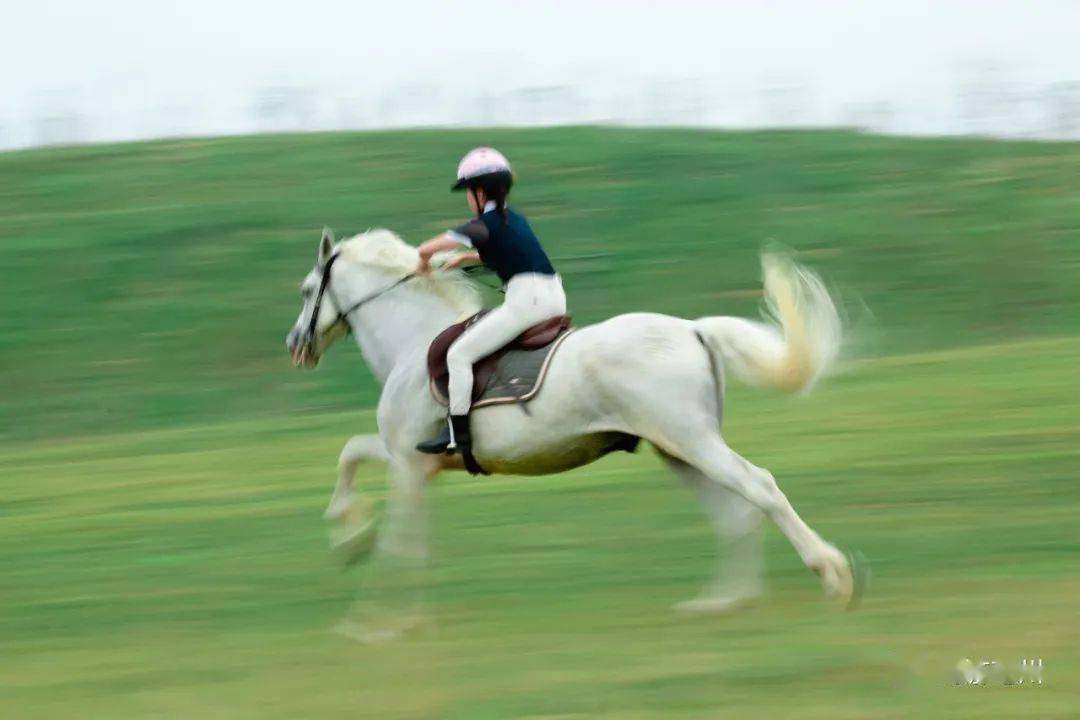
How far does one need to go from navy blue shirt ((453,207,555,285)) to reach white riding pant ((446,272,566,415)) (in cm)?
6

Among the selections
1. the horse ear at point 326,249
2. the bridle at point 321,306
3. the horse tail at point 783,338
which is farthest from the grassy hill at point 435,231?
the horse tail at point 783,338

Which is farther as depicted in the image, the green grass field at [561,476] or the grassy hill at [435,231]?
the grassy hill at [435,231]

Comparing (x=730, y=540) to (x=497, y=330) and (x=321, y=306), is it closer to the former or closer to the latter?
(x=497, y=330)

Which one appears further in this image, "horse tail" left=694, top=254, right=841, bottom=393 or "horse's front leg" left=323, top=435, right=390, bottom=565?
"horse's front leg" left=323, top=435, right=390, bottom=565

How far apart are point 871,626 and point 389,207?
17350mm

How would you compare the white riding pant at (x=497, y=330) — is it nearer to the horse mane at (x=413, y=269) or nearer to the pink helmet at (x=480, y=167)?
the pink helmet at (x=480, y=167)

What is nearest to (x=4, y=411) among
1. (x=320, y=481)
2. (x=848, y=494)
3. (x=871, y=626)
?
(x=320, y=481)

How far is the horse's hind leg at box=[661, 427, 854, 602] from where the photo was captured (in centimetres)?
782

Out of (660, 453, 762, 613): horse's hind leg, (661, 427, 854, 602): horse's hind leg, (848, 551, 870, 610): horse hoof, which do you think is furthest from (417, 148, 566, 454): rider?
Answer: (848, 551, 870, 610): horse hoof

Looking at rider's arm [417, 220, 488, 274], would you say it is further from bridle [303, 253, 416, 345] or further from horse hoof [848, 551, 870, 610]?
horse hoof [848, 551, 870, 610]

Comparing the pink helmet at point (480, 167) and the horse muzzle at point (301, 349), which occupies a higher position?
the pink helmet at point (480, 167)

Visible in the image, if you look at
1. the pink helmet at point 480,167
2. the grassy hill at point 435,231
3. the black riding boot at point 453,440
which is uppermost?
the pink helmet at point 480,167

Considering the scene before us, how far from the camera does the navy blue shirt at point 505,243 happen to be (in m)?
8.36

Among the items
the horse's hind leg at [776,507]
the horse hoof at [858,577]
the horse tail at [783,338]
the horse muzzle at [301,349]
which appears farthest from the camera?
the horse muzzle at [301,349]
